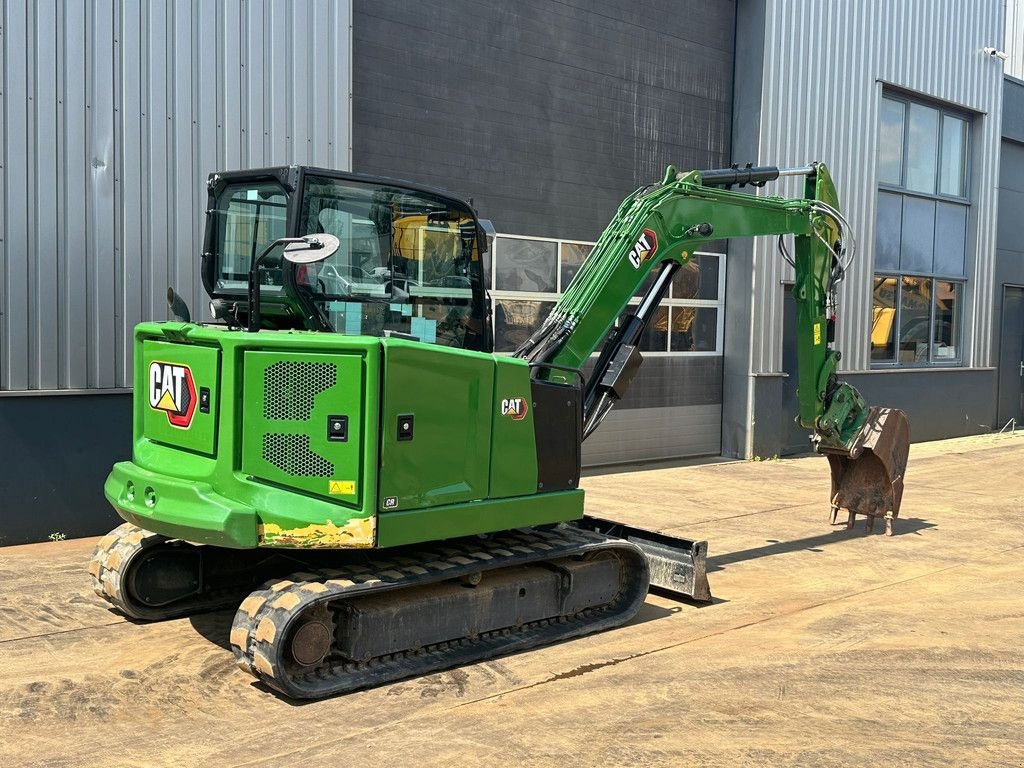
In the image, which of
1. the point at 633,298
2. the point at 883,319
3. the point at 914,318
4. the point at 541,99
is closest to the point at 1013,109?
the point at 914,318

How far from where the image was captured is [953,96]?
60.2ft

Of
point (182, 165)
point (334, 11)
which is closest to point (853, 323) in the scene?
point (334, 11)

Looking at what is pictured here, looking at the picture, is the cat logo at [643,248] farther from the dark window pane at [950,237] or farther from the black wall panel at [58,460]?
the dark window pane at [950,237]

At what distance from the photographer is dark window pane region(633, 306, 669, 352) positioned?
1424cm

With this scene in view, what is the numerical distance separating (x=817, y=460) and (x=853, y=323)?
2.61m

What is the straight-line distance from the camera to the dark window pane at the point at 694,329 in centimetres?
1471

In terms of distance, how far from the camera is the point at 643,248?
7684 millimetres

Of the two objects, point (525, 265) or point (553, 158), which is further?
point (553, 158)

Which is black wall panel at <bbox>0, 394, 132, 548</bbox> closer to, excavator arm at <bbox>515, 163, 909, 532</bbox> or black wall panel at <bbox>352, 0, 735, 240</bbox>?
black wall panel at <bbox>352, 0, 735, 240</bbox>

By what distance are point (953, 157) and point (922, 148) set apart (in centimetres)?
108

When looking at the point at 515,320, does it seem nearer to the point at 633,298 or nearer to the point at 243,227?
the point at 633,298

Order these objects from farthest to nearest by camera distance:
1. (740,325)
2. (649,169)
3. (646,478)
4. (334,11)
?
(740,325), (649,169), (646,478), (334,11)

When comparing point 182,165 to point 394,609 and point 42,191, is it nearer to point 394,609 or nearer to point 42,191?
point 42,191

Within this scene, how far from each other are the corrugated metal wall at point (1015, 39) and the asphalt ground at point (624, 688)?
15274mm
